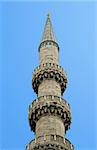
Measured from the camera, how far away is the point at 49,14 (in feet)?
217

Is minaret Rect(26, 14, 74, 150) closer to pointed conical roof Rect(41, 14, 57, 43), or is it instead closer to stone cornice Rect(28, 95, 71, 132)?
stone cornice Rect(28, 95, 71, 132)

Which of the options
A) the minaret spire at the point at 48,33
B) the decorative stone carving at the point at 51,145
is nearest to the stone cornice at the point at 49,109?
the decorative stone carving at the point at 51,145

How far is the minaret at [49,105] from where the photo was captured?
46.1 m

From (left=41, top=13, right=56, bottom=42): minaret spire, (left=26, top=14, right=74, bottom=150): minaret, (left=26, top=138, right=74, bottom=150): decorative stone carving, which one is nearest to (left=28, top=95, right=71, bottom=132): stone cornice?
(left=26, top=14, right=74, bottom=150): minaret

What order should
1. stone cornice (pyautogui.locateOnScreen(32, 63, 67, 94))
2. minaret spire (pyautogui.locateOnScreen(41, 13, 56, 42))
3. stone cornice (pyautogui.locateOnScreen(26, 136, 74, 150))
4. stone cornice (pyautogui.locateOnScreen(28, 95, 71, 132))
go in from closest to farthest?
stone cornice (pyautogui.locateOnScreen(26, 136, 74, 150)) → stone cornice (pyautogui.locateOnScreen(28, 95, 71, 132)) → stone cornice (pyautogui.locateOnScreen(32, 63, 67, 94)) → minaret spire (pyautogui.locateOnScreen(41, 13, 56, 42))

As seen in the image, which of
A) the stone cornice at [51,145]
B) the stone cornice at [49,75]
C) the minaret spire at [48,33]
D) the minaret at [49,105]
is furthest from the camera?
the minaret spire at [48,33]

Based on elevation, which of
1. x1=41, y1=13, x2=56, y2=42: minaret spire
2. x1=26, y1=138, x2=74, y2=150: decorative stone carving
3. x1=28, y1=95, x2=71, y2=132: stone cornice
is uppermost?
x1=41, y1=13, x2=56, y2=42: minaret spire

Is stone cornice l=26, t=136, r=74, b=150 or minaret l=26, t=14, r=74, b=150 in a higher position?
minaret l=26, t=14, r=74, b=150

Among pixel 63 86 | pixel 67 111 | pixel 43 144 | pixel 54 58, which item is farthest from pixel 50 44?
pixel 43 144

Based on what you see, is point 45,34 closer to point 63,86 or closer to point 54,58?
point 54,58

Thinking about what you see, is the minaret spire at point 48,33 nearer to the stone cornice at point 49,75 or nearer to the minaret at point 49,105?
the minaret at point 49,105

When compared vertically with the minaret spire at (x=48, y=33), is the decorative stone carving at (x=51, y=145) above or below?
below

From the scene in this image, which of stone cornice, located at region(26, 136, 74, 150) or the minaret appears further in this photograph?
the minaret

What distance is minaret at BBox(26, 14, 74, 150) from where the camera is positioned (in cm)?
4612
